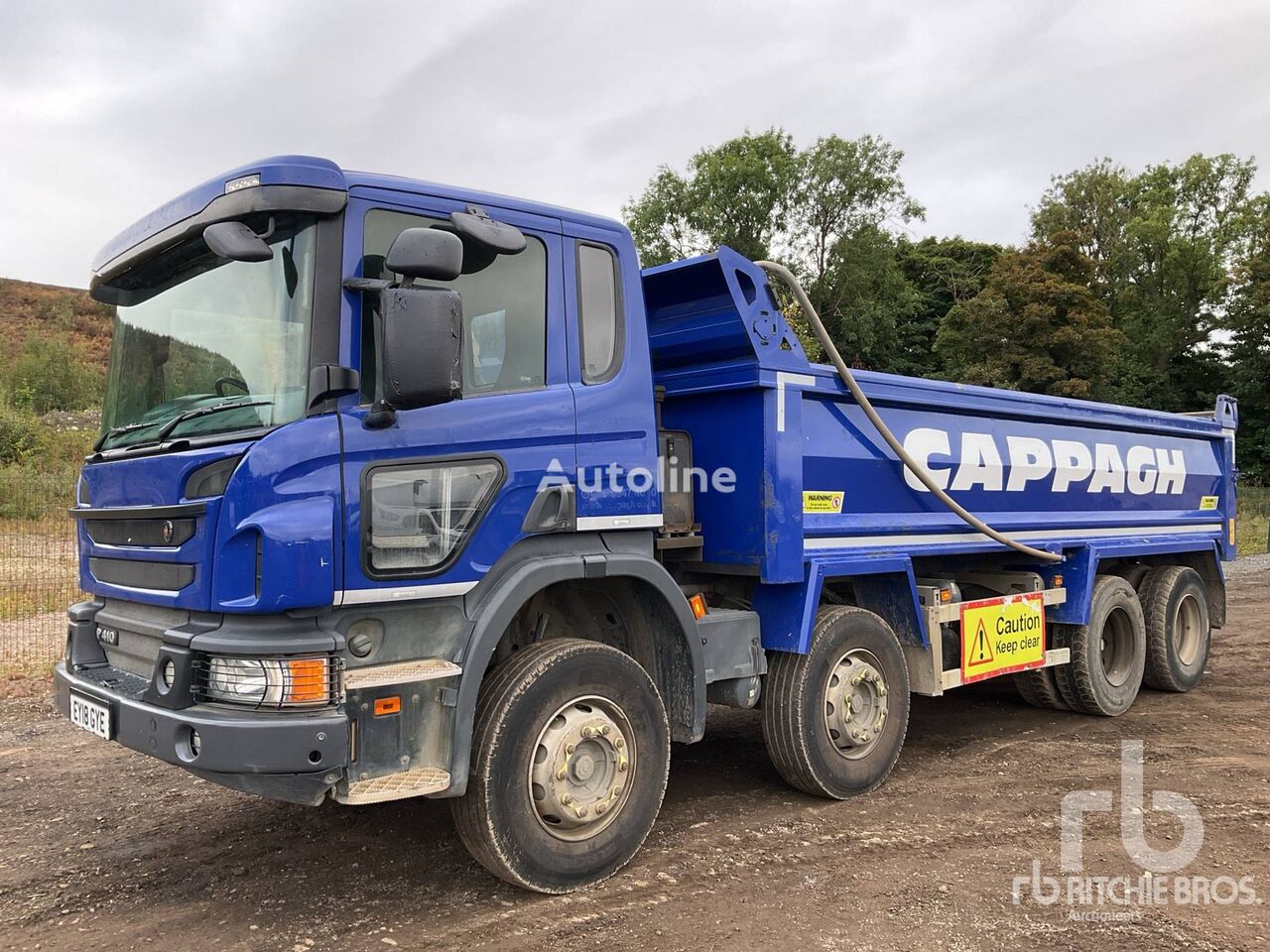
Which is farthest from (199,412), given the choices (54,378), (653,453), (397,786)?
(54,378)

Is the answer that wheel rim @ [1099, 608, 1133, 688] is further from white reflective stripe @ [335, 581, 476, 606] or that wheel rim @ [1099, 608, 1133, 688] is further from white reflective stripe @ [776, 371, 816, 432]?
white reflective stripe @ [335, 581, 476, 606]

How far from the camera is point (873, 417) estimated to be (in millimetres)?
5336

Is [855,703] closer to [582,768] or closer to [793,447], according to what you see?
[793,447]

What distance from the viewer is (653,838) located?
4.61m

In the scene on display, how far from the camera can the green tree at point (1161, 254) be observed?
3994 centimetres

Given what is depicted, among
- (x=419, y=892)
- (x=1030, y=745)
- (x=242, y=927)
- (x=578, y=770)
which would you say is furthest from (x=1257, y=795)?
(x=242, y=927)

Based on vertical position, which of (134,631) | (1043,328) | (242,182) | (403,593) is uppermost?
(1043,328)

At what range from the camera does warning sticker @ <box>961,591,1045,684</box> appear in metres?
6.07

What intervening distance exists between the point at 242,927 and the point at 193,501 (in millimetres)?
1638

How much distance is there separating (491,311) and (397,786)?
1839 mm

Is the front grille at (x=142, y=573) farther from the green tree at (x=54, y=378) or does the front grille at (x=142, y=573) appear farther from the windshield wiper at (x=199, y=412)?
the green tree at (x=54, y=378)

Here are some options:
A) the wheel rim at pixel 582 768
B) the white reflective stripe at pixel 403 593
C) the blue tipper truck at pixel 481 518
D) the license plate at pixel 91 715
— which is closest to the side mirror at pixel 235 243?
the blue tipper truck at pixel 481 518

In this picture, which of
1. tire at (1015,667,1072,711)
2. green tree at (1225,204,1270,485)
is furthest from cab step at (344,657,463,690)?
green tree at (1225,204,1270,485)

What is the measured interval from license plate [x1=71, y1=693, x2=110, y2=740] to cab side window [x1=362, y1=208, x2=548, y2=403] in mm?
1578
